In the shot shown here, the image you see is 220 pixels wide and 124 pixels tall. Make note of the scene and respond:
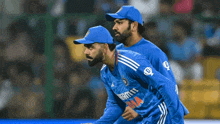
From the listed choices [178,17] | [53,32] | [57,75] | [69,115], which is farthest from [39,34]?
[178,17]

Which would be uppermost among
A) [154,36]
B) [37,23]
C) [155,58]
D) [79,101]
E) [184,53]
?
[155,58]

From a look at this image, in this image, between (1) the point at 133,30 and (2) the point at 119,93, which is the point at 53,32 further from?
(2) the point at 119,93

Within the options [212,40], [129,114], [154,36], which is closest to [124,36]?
[129,114]

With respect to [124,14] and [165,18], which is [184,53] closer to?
[165,18]

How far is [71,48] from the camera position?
6434mm

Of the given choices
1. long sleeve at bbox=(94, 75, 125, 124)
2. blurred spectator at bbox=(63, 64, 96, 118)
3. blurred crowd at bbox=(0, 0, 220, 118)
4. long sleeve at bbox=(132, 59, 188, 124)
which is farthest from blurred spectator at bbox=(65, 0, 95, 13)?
long sleeve at bbox=(132, 59, 188, 124)

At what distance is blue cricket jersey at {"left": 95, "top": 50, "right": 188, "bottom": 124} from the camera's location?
9.98 ft

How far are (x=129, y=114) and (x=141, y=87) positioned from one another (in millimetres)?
334

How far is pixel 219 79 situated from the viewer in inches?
255

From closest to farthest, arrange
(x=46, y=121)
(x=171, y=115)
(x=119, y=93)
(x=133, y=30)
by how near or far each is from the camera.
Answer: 1. (x=171, y=115)
2. (x=119, y=93)
3. (x=133, y=30)
4. (x=46, y=121)

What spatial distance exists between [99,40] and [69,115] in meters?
3.38

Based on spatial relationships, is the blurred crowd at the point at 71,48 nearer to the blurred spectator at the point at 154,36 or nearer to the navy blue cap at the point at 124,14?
the blurred spectator at the point at 154,36

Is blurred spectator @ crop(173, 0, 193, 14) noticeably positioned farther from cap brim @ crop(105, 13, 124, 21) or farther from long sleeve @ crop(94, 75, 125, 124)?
long sleeve @ crop(94, 75, 125, 124)

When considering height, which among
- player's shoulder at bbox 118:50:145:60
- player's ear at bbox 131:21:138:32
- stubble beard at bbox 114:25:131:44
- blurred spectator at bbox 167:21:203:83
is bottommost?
blurred spectator at bbox 167:21:203:83
